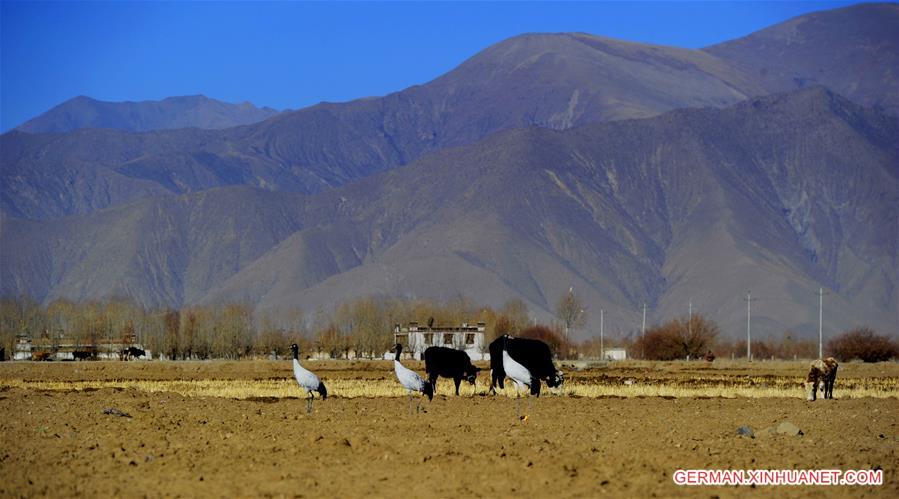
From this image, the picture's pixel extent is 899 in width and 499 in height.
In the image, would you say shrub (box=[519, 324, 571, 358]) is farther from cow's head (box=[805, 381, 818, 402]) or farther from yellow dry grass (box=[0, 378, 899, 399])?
cow's head (box=[805, 381, 818, 402])

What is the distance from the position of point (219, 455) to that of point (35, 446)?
367 centimetres

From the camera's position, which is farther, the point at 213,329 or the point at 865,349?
the point at 213,329

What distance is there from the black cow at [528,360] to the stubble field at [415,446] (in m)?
3.65

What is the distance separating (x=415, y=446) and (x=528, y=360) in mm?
17305

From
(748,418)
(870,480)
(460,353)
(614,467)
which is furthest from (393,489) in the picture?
(460,353)

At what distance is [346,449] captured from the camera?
21.6 meters

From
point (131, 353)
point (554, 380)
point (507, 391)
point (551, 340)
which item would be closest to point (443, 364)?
point (507, 391)

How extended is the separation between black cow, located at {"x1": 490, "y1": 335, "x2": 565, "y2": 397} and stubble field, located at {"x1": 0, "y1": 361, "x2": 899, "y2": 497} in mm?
3650

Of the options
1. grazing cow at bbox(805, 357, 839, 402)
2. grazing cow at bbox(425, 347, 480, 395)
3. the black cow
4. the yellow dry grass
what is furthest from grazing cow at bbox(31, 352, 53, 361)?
grazing cow at bbox(805, 357, 839, 402)

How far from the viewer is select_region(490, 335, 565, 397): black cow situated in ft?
127

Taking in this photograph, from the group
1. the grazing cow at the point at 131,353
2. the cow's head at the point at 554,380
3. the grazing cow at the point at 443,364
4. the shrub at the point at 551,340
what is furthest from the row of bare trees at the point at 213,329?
the cow's head at the point at 554,380

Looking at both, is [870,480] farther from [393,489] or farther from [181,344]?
[181,344]

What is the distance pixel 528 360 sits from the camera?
39438 millimetres

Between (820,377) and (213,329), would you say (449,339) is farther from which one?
(820,377)
